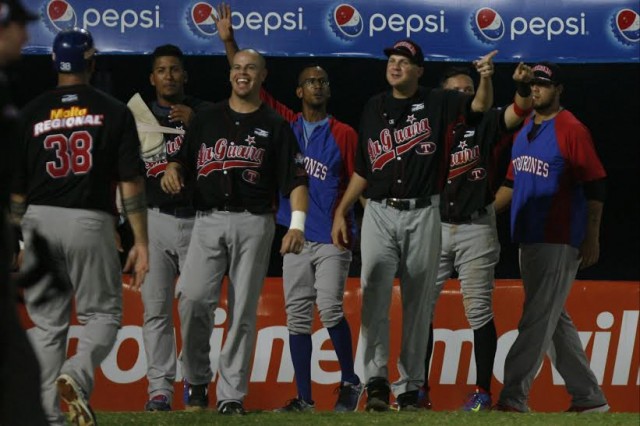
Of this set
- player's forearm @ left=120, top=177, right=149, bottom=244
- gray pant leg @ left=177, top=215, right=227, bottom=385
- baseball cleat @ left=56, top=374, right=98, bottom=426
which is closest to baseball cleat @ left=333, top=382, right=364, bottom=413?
gray pant leg @ left=177, top=215, right=227, bottom=385

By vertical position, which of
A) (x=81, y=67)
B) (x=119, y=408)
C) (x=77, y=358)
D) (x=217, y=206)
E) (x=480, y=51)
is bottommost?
(x=119, y=408)

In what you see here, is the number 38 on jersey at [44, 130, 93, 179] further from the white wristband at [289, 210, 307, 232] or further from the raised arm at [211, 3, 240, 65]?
Result: the raised arm at [211, 3, 240, 65]

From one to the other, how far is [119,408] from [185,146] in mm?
2703

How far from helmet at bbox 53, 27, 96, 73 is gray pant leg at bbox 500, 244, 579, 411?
3232 millimetres

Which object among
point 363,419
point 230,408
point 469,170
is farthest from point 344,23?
point 363,419

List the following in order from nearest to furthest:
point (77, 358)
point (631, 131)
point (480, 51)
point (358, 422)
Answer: point (77, 358), point (358, 422), point (480, 51), point (631, 131)

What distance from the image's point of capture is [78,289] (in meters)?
6.55

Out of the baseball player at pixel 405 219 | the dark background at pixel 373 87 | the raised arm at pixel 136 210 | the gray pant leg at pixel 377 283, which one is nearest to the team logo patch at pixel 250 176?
the baseball player at pixel 405 219

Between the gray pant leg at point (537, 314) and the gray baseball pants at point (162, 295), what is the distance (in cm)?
210

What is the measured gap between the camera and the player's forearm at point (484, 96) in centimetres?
775

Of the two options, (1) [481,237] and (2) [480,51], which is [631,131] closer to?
(2) [480,51]

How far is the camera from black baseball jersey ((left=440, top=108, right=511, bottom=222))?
8.71m

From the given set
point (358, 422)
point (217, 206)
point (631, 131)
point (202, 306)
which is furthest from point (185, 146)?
point (631, 131)

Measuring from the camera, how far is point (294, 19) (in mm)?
9430
